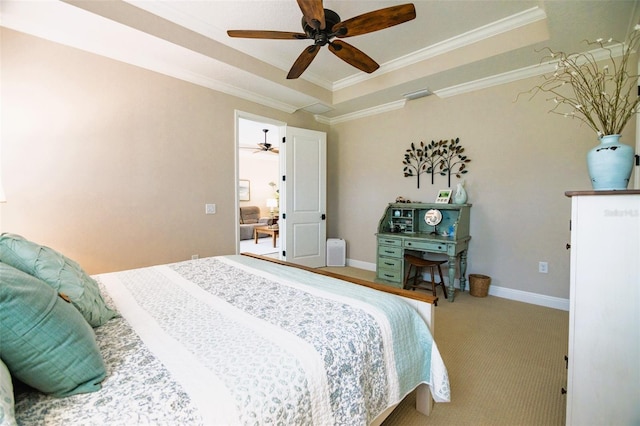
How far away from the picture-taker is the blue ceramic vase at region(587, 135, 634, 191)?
3.88 feet

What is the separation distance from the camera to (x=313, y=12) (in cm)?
176

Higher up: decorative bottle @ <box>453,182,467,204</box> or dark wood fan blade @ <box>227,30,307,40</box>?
dark wood fan blade @ <box>227,30,307,40</box>

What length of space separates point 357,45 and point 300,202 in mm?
2220

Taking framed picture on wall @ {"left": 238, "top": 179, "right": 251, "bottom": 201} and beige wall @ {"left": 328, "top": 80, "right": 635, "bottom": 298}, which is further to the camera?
framed picture on wall @ {"left": 238, "top": 179, "right": 251, "bottom": 201}

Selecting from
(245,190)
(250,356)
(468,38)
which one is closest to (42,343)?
(250,356)

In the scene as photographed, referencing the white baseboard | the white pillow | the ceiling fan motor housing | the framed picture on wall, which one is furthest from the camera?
the framed picture on wall

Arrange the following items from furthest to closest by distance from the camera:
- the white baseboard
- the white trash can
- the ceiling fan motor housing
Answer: the white trash can → the white baseboard → the ceiling fan motor housing

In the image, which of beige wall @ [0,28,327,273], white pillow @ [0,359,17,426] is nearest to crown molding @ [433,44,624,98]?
beige wall @ [0,28,327,273]

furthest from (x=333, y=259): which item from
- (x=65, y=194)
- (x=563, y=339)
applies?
(x=65, y=194)

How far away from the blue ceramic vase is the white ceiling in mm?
1531

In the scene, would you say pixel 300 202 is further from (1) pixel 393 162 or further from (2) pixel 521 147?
(2) pixel 521 147

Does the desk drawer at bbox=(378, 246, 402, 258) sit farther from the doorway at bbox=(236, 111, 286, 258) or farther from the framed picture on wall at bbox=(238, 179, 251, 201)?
the framed picture on wall at bbox=(238, 179, 251, 201)

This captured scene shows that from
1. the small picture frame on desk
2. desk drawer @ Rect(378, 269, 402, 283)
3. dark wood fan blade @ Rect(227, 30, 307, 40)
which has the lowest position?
desk drawer @ Rect(378, 269, 402, 283)

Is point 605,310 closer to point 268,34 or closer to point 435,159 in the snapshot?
point 268,34
